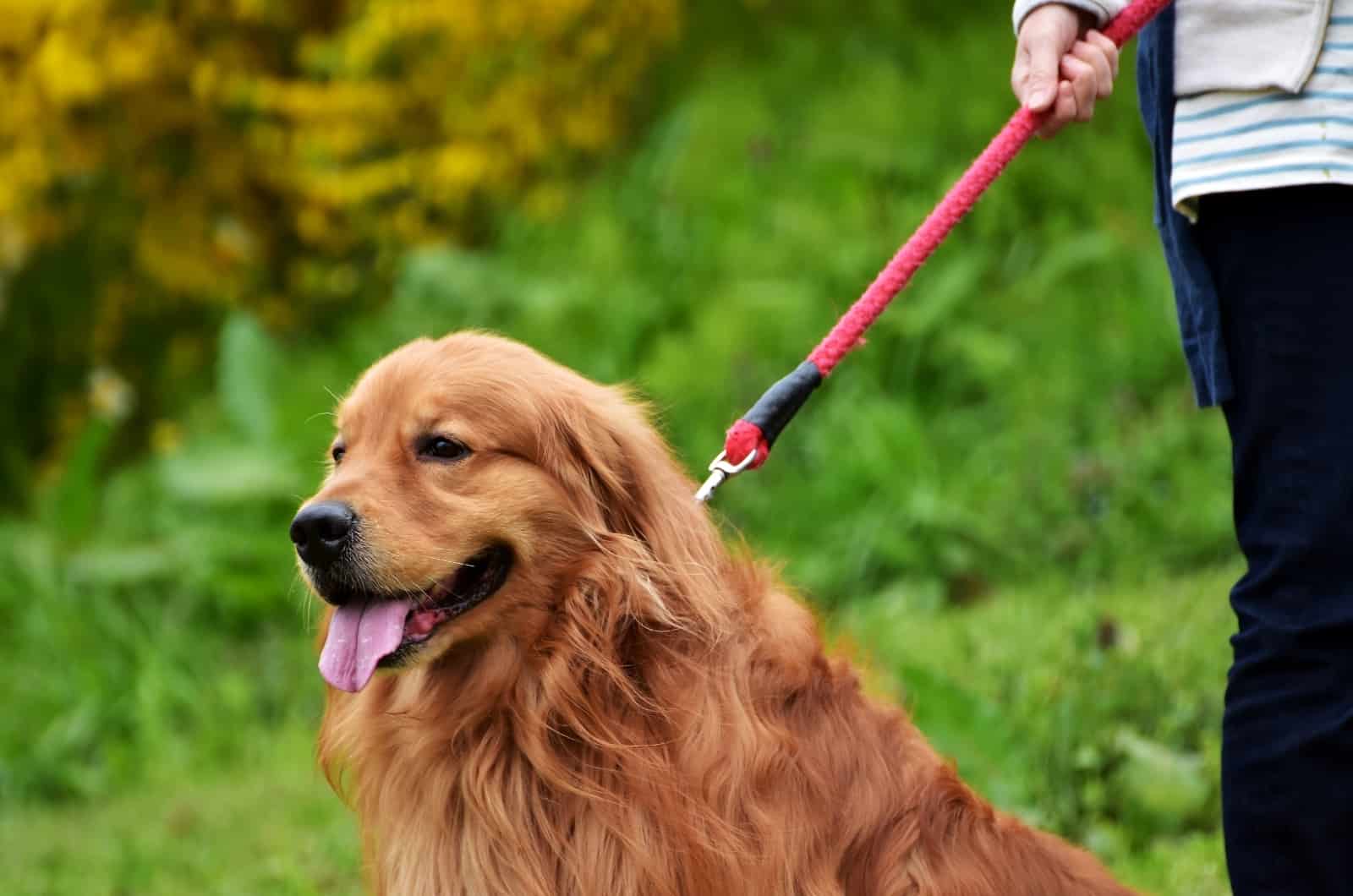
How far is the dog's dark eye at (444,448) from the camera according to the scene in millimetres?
2857

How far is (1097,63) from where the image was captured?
256 cm

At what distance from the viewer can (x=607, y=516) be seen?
9.57ft

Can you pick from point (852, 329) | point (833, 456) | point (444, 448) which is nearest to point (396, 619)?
point (444, 448)

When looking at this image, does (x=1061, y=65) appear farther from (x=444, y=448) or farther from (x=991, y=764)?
(x=991, y=764)

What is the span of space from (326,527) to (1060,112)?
4.72 ft

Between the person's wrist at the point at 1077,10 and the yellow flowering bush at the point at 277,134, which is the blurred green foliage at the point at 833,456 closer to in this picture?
the yellow flowering bush at the point at 277,134

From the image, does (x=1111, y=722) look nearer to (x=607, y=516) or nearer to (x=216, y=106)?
(x=607, y=516)

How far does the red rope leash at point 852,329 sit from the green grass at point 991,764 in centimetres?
49

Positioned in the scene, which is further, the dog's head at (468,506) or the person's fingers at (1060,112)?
the dog's head at (468,506)

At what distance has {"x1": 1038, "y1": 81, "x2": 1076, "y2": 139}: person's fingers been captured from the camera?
8.44ft

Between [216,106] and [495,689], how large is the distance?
25.0ft

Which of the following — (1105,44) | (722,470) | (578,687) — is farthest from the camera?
(722,470)

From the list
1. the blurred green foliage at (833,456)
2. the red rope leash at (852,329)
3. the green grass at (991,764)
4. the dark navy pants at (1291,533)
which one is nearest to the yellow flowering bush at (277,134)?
the blurred green foliage at (833,456)

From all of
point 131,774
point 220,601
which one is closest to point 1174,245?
point 131,774
